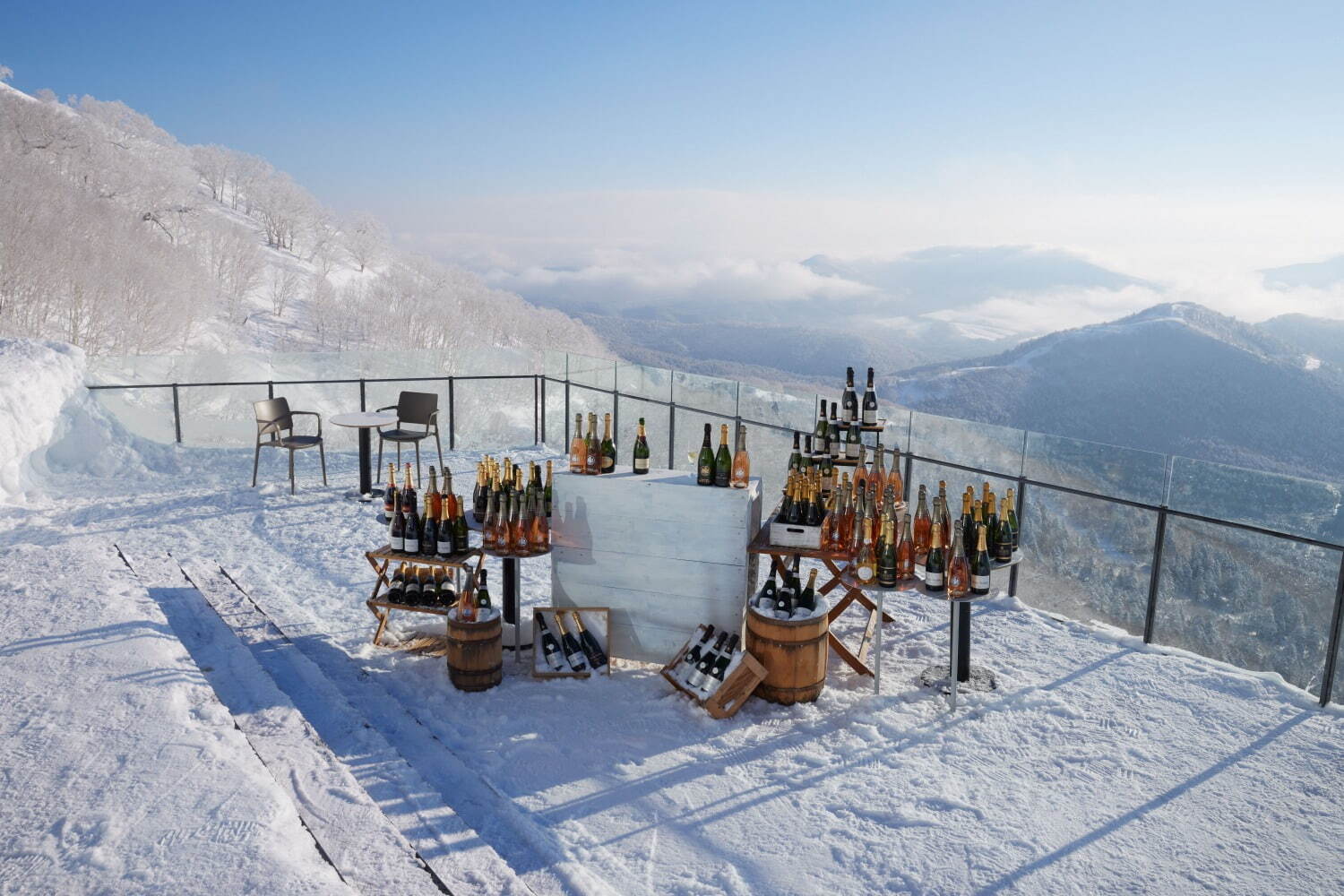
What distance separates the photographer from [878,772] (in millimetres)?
3586

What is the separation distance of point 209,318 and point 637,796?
39.2m

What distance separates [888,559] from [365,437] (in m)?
5.55

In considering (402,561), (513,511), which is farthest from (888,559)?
(402,561)

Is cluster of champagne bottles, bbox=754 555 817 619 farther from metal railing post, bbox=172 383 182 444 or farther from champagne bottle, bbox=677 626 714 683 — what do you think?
metal railing post, bbox=172 383 182 444

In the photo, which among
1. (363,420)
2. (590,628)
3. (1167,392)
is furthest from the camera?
(1167,392)

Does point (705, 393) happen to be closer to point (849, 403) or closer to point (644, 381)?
point (644, 381)

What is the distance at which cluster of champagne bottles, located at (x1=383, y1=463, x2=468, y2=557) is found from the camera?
4496 mm

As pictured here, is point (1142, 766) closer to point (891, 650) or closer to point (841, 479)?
point (891, 650)

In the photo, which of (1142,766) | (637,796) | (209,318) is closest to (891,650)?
(1142,766)

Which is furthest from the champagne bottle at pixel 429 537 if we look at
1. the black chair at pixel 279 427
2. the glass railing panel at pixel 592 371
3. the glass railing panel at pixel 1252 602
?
the glass railing panel at pixel 1252 602

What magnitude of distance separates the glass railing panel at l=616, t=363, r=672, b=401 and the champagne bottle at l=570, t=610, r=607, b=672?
529 cm

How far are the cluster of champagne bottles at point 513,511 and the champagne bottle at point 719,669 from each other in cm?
105

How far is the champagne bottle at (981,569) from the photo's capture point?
404 cm

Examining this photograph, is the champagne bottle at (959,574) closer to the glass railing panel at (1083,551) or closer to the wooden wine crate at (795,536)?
the wooden wine crate at (795,536)
